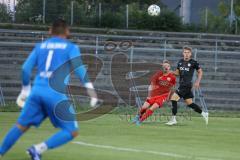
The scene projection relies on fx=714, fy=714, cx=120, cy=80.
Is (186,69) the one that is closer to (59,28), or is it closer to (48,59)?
(59,28)

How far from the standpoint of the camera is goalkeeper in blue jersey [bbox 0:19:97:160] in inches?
363

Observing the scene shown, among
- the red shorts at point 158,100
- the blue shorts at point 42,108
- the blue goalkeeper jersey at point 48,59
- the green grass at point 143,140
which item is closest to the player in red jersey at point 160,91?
the red shorts at point 158,100

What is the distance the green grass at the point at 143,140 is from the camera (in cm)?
1148

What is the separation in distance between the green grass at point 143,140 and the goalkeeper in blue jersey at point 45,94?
1.52 metres

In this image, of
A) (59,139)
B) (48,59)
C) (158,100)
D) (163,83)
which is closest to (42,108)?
(59,139)

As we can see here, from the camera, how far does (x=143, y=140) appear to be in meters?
14.5

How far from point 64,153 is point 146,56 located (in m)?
16.5

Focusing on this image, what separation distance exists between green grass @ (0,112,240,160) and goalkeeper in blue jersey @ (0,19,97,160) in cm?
152

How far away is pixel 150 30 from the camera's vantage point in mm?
37281

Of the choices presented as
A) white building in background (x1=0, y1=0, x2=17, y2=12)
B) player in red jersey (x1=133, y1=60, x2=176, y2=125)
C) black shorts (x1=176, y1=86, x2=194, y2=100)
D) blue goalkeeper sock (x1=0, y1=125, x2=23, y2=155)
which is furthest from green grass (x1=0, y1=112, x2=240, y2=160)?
white building in background (x1=0, y1=0, x2=17, y2=12)

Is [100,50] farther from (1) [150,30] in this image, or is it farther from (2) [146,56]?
(1) [150,30]

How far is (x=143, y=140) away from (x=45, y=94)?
18.3 feet

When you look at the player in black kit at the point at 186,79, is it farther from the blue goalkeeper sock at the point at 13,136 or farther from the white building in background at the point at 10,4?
the white building in background at the point at 10,4

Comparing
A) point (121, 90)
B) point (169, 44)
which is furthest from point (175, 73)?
point (169, 44)
